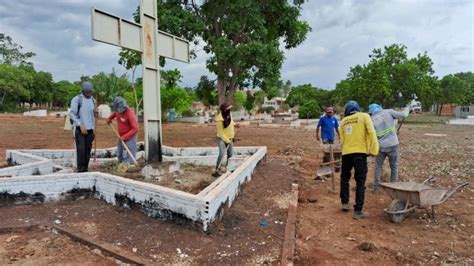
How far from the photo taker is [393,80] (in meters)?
39.2

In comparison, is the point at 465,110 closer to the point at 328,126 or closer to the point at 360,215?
the point at 328,126

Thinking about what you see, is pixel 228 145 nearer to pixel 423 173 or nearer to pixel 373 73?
pixel 423 173

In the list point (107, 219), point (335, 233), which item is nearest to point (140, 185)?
point (107, 219)

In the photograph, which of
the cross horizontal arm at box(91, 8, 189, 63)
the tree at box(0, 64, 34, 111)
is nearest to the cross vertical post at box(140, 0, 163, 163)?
the cross horizontal arm at box(91, 8, 189, 63)

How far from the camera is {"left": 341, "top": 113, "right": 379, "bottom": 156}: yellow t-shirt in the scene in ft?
17.2

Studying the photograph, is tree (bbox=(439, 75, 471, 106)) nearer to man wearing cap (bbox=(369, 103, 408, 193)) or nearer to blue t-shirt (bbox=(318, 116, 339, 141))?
blue t-shirt (bbox=(318, 116, 339, 141))

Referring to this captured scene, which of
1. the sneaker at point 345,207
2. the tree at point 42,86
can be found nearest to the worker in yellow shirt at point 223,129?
the sneaker at point 345,207

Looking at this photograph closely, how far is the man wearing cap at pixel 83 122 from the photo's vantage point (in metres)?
5.82

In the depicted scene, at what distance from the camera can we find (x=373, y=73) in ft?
126

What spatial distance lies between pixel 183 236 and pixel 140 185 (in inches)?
40.5

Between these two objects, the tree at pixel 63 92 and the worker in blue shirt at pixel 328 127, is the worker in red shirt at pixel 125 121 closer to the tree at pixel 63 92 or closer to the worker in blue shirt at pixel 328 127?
the worker in blue shirt at pixel 328 127

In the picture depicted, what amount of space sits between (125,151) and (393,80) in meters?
38.3

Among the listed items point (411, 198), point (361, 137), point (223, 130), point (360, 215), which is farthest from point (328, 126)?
point (411, 198)

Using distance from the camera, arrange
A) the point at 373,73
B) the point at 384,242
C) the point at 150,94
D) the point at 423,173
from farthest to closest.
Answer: the point at 373,73 → the point at 423,173 → the point at 150,94 → the point at 384,242
